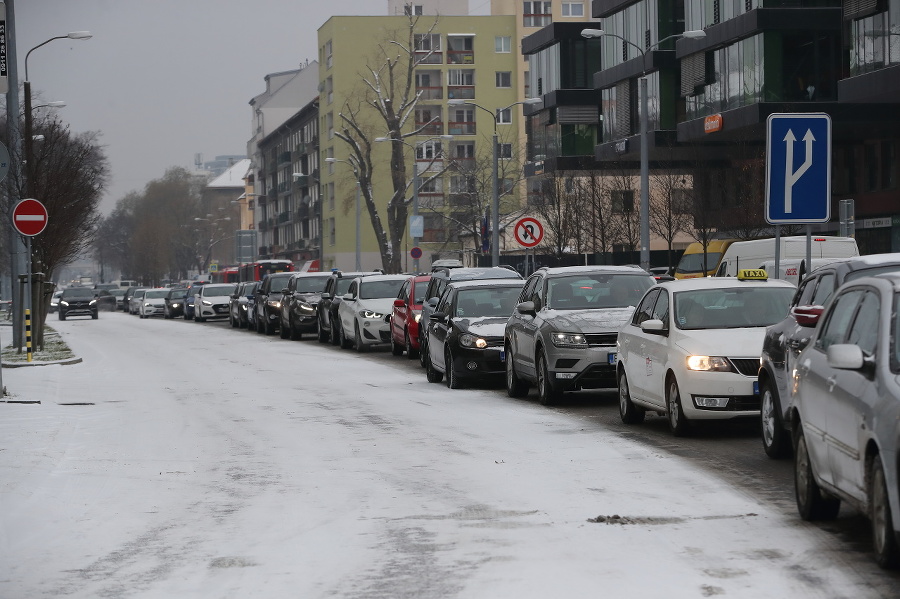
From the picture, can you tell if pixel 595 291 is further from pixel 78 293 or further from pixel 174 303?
pixel 78 293

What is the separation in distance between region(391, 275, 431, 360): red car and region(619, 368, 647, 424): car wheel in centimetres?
A: 1402

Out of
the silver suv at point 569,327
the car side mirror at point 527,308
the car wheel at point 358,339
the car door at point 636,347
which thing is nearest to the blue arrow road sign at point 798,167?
the car door at point 636,347

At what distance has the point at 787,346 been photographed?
38.7 ft

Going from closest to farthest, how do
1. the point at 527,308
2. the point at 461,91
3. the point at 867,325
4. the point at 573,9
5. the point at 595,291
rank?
the point at 867,325
the point at 527,308
the point at 595,291
the point at 461,91
the point at 573,9

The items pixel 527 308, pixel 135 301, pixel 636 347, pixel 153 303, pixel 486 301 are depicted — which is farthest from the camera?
pixel 135 301

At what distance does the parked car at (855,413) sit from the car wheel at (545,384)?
8.66 m

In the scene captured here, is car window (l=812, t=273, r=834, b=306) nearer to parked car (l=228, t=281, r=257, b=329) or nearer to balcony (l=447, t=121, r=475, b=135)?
parked car (l=228, t=281, r=257, b=329)

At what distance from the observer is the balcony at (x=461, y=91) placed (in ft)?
372

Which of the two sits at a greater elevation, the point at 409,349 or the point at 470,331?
the point at 470,331

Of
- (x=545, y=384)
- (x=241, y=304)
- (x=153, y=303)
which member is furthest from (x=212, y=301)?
(x=545, y=384)

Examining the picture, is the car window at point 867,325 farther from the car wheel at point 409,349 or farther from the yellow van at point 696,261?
the yellow van at point 696,261

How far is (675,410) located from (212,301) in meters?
52.3

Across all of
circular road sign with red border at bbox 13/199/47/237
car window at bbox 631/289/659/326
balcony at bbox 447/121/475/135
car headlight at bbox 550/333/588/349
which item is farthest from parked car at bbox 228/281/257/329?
balcony at bbox 447/121/475/135

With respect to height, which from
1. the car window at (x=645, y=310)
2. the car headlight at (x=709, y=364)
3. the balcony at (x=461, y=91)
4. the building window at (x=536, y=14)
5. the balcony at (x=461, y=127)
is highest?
the building window at (x=536, y=14)
